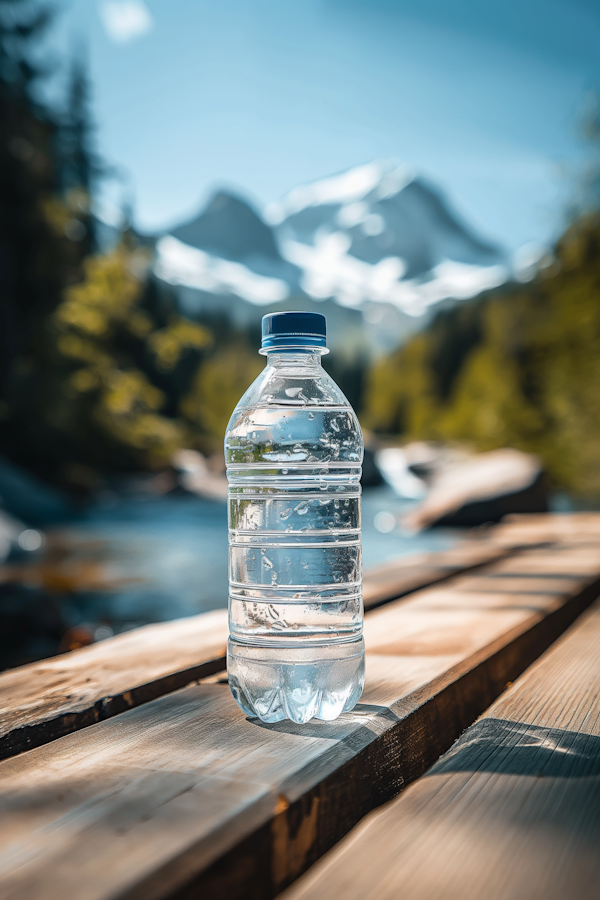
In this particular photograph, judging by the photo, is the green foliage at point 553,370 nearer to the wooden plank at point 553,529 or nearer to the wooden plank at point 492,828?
the wooden plank at point 553,529

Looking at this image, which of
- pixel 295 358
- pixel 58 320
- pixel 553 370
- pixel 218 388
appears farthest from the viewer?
pixel 218 388

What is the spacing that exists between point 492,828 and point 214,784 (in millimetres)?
325

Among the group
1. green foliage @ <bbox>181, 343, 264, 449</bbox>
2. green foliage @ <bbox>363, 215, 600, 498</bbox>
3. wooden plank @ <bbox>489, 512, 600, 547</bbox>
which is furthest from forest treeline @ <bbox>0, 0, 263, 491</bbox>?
wooden plank @ <bbox>489, 512, 600, 547</bbox>

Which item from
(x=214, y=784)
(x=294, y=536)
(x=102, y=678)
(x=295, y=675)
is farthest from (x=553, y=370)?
(x=214, y=784)

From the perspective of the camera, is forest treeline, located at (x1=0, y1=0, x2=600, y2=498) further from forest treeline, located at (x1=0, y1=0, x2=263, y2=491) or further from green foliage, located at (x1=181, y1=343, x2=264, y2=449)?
green foliage, located at (x1=181, y1=343, x2=264, y2=449)

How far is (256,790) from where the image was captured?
0.85m

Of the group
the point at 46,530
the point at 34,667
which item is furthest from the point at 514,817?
the point at 46,530

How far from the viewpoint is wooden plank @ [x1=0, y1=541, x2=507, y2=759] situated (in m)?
1.15

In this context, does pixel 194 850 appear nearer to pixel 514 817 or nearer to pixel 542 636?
pixel 514 817

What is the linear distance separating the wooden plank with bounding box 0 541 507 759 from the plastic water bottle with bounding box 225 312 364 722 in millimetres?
124

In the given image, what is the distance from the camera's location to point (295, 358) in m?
1.63

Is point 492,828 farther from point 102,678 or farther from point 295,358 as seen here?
point 295,358

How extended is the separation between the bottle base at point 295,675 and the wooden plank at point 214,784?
4 centimetres

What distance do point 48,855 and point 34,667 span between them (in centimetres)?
81
